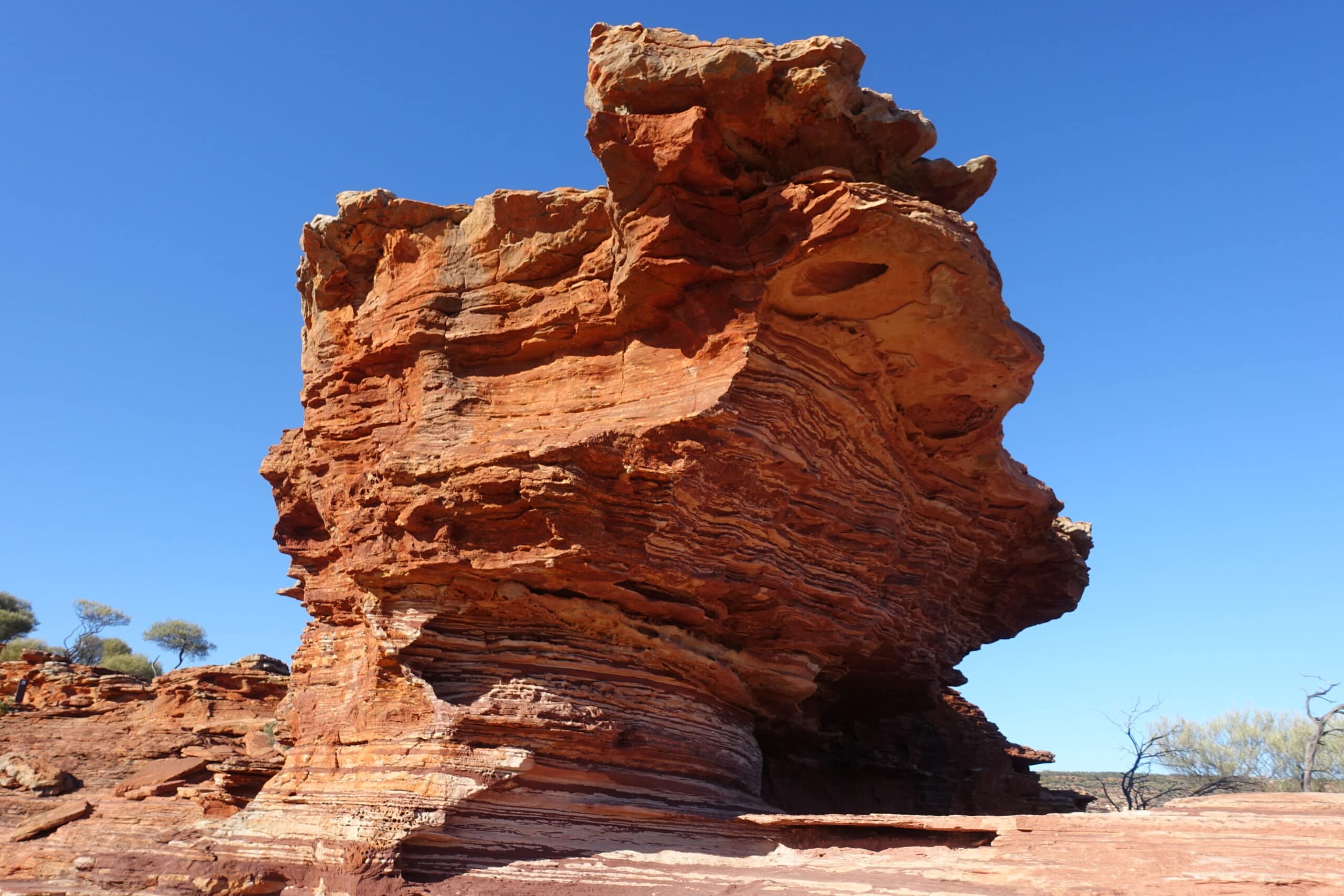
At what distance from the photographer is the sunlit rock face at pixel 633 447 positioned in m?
11.5

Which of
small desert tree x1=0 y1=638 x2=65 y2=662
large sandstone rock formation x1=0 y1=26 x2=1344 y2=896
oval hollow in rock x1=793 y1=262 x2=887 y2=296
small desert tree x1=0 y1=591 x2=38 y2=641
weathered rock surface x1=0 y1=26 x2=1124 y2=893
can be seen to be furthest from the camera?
small desert tree x1=0 y1=591 x2=38 y2=641

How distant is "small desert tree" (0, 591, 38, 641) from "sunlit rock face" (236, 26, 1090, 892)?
138 feet

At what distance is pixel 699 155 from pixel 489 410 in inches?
185

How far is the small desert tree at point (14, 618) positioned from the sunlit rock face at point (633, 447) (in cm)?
4191

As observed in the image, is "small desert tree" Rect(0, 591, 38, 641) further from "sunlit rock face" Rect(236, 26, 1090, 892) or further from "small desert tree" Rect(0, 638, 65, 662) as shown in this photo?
"sunlit rock face" Rect(236, 26, 1090, 892)

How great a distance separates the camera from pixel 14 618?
47375 millimetres

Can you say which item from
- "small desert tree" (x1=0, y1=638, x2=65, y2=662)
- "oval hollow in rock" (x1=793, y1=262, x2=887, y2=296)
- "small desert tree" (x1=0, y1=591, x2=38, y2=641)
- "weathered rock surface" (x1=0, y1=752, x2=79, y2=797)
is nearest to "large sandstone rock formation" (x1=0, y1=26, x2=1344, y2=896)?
"oval hollow in rock" (x1=793, y1=262, x2=887, y2=296)

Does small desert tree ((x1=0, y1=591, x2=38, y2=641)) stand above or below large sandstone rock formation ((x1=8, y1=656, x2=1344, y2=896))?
above

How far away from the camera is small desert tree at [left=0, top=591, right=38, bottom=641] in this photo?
46.9 meters

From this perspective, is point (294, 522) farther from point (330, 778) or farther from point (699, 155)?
point (699, 155)

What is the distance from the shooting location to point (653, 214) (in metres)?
12.2

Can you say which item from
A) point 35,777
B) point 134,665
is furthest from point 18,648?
point 35,777

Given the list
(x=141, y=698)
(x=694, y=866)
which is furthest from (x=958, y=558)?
(x=141, y=698)

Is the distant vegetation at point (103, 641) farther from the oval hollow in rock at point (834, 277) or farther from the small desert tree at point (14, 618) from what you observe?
the oval hollow in rock at point (834, 277)
